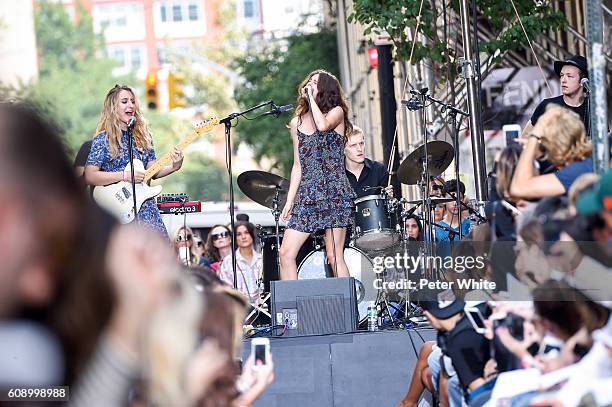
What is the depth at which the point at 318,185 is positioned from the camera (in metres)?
8.87

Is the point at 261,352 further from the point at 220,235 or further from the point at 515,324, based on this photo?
the point at 220,235

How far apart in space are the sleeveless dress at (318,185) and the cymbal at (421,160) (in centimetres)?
153

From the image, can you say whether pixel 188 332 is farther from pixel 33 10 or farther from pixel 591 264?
pixel 33 10

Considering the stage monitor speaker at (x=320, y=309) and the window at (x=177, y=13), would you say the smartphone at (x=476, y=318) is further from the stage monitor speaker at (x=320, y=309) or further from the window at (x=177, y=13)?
the window at (x=177, y=13)

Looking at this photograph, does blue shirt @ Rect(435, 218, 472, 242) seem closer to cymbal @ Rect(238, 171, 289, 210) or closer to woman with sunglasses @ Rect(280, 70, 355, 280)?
woman with sunglasses @ Rect(280, 70, 355, 280)

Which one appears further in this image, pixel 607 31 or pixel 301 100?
pixel 607 31

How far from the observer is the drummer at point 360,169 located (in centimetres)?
1004

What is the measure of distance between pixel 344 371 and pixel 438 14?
5.66 metres

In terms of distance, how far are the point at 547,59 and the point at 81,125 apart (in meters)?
38.6

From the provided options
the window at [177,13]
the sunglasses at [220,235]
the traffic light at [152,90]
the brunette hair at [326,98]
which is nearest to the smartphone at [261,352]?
the brunette hair at [326,98]

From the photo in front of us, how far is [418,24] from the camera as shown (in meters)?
12.0

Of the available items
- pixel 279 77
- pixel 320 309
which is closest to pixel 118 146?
pixel 320 309

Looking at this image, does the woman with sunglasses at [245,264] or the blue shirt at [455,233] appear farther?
the woman with sunglasses at [245,264]

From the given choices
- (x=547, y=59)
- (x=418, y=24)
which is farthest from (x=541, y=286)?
(x=547, y=59)
